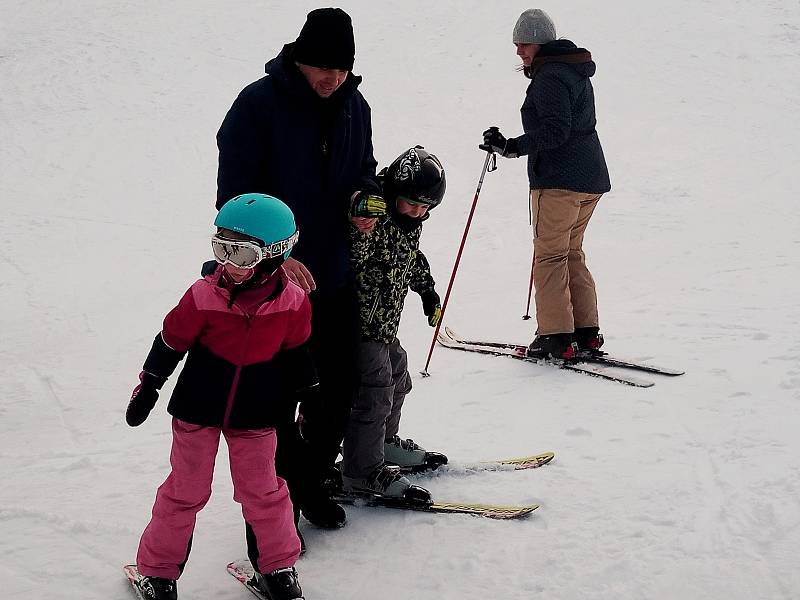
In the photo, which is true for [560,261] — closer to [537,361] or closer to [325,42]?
[537,361]

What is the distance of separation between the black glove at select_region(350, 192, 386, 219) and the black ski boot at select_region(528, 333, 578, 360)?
9.58ft

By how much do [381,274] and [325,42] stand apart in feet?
3.60

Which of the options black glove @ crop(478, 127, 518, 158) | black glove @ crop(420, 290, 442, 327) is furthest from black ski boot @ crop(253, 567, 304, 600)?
black glove @ crop(478, 127, 518, 158)

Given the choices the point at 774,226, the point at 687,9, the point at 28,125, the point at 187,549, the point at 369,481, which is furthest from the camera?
the point at 687,9

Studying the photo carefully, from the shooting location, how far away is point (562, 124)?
19.0ft

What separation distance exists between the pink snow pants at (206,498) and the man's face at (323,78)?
4.29ft

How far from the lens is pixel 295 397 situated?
3191 millimetres

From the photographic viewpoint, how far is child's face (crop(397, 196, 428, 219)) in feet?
12.8

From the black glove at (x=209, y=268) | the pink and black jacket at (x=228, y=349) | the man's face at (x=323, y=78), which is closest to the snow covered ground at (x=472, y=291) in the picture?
the pink and black jacket at (x=228, y=349)

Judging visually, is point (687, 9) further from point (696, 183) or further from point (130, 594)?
point (130, 594)

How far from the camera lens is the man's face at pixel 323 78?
10.9ft

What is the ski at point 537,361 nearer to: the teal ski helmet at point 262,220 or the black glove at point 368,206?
the black glove at point 368,206

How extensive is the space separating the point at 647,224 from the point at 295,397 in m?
8.32

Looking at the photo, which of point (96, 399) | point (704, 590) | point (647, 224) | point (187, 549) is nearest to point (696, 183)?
point (647, 224)
